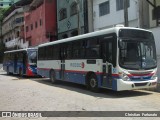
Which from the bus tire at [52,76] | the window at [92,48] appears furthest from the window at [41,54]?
the window at [92,48]

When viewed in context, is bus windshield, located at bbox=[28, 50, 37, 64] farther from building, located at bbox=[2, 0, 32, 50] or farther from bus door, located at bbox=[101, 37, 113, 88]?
building, located at bbox=[2, 0, 32, 50]

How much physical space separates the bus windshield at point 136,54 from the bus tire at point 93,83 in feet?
7.16

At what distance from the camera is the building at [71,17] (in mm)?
34713

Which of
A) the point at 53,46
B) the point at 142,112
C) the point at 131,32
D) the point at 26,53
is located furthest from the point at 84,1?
the point at 142,112

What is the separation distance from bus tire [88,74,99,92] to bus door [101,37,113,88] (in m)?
0.86

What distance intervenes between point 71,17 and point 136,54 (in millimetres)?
25532

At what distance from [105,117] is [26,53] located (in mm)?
19105

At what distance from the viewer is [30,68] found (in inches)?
1074

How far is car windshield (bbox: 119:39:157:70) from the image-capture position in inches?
538

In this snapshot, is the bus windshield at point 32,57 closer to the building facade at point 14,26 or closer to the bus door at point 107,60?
the bus door at point 107,60

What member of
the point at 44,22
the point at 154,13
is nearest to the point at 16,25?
the point at 44,22

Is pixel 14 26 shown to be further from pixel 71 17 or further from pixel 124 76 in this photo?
pixel 124 76

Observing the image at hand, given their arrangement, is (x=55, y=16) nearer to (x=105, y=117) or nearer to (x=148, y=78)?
(x=148, y=78)

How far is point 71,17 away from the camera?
38781 millimetres
